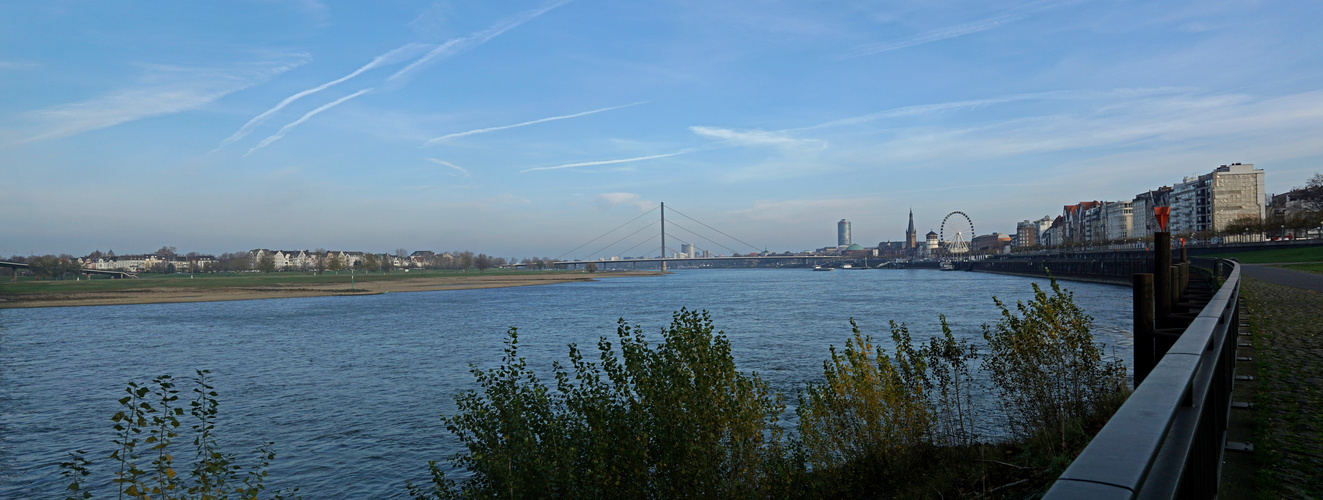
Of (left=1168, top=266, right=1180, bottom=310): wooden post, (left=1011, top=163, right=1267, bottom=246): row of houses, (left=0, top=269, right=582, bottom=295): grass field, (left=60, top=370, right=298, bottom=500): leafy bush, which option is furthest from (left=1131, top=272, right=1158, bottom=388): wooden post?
(left=1011, top=163, right=1267, bottom=246): row of houses

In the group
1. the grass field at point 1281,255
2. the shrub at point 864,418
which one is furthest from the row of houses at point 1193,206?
the shrub at point 864,418

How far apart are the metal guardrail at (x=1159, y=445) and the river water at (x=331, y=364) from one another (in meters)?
11.5

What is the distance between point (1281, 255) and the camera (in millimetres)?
66812

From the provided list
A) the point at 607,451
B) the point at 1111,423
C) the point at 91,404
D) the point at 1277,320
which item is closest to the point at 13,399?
the point at 91,404

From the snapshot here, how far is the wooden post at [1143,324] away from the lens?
759 cm

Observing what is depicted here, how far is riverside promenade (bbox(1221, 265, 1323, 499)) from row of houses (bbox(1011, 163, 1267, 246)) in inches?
4801

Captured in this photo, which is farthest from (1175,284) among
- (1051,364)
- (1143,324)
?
(1143,324)

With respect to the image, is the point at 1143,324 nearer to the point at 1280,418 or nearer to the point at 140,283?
the point at 1280,418

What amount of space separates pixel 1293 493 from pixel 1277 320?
13829 millimetres

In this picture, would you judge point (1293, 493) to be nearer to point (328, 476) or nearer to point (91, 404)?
point (328, 476)

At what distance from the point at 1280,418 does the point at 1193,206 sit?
16776cm

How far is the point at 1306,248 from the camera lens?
69.1 meters

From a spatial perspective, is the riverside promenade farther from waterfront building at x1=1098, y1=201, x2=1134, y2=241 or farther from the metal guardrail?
waterfront building at x1=1098, y1=201, x2=1134, y2=241

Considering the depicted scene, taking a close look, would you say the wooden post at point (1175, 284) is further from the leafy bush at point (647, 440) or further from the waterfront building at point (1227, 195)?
the waterfront building at point (1227, 195)
